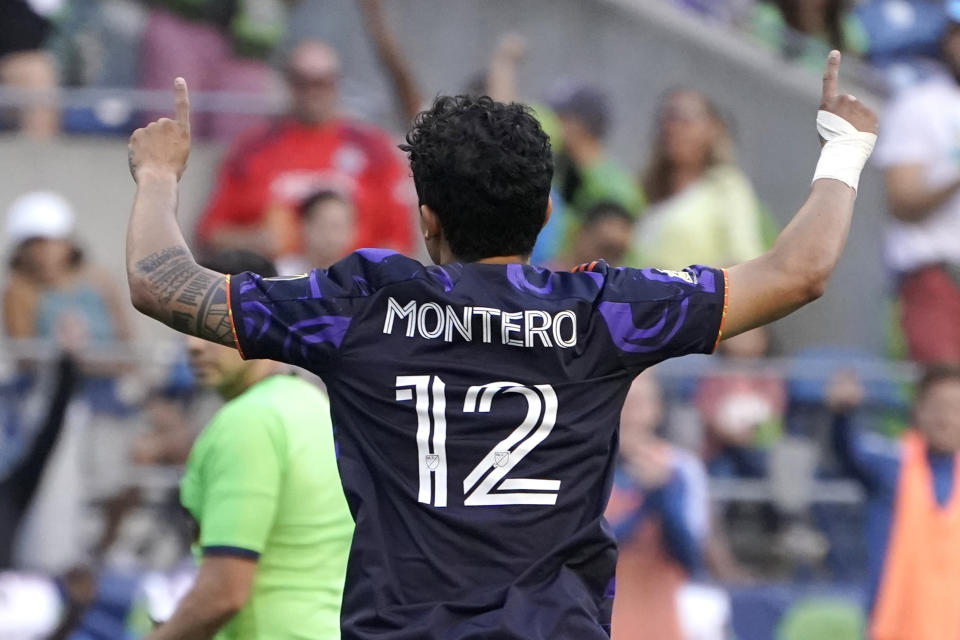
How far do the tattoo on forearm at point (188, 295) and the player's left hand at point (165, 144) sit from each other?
279 millimetres

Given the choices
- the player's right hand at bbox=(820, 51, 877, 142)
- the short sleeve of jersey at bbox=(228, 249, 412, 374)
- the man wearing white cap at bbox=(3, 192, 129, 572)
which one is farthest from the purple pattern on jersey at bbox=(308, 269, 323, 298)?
the man wearing white cap at bbox=(3, 192, 129, 572)

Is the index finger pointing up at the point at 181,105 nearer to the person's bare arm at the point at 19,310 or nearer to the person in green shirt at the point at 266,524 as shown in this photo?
the person in green shirt at the point at 266,524

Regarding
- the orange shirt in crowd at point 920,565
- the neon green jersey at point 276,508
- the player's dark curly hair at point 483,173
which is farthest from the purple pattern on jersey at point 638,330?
the orange shirt in crowd at point 920,565

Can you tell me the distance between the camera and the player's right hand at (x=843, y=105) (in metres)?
3.37

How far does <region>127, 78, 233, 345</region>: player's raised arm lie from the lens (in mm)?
3139

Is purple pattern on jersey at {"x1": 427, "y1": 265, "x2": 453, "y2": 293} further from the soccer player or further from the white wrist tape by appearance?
the white wrist tape

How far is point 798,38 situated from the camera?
10797 millimetres

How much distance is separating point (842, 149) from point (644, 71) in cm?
763

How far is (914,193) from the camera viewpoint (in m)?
8.81

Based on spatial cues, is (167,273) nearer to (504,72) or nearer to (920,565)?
(920,565)

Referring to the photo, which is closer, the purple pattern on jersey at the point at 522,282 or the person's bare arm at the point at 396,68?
the purple pattern on jersey at the point at 522,282

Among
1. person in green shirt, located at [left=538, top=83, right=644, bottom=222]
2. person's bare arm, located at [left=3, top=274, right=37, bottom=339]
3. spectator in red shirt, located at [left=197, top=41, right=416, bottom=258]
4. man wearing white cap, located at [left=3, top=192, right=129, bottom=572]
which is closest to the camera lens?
man wearing white cap, located at [left=3, top=192, right=129, bottom=572]

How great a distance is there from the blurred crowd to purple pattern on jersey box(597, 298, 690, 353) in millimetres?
3589

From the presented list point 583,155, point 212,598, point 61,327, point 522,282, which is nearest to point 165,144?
point 522,282
